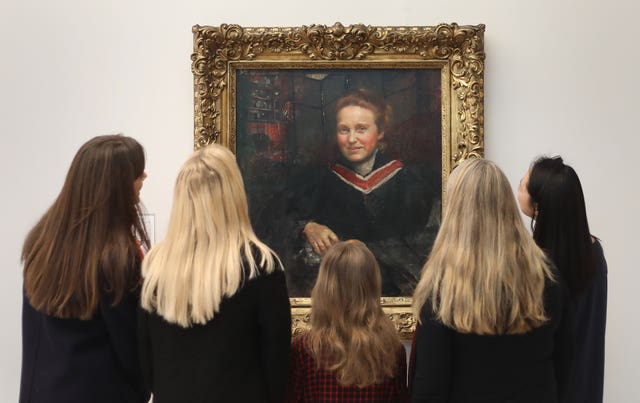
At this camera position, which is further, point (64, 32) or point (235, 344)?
point (64, 32)

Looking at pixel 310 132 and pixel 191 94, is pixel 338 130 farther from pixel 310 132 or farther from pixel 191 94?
pixel 191 94

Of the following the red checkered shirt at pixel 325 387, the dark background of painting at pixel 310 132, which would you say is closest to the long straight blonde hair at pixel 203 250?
the red checkered shirt at pixel 325 387

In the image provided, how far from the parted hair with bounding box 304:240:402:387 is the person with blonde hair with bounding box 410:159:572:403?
26cm

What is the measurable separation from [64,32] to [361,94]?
217cm

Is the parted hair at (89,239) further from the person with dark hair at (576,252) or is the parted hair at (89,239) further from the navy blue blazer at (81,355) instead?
the person with dark hair at (576,252)

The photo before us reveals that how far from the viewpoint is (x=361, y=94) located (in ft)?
14.7

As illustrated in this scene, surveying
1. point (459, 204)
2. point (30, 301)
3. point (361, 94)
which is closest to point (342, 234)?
point (361, 94)

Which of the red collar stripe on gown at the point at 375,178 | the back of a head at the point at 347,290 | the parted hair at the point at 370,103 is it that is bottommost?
the back of a head at the point at 347,290

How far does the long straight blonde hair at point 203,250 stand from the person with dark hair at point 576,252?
124 cm

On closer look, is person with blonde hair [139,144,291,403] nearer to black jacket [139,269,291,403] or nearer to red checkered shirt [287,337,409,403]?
black jacket [139,269,291,403]

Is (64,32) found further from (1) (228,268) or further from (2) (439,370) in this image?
(2) (439,370)

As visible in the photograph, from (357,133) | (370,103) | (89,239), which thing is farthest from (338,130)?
(89,239)

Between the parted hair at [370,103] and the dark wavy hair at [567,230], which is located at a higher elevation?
the parted hair at [370,103]

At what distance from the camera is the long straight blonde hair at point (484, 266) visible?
2.45 metres
